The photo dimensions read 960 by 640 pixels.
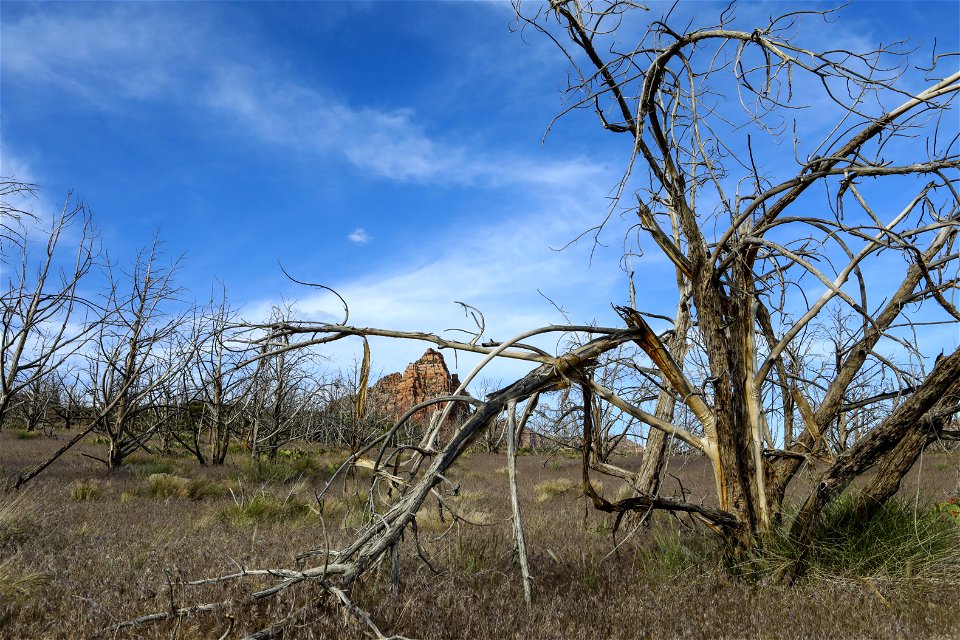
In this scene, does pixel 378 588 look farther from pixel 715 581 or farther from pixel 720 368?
pixel 720 368

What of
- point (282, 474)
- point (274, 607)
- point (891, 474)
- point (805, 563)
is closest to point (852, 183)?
point (891, 474)

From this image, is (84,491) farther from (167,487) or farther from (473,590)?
(473,590)

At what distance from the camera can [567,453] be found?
2539 centimetres

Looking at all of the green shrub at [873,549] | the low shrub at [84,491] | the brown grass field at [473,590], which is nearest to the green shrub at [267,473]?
the low shrub at [84,491]

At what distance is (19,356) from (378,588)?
297 inches

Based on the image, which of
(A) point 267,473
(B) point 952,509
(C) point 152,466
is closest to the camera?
(B) point 952,509

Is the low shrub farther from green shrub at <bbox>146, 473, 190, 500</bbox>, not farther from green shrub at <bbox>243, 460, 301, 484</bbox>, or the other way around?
green shrub at <bbox>243, 460, 301, 484</bbox>

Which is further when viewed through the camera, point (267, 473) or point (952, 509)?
point (267, 473)

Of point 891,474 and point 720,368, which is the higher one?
point 720,368

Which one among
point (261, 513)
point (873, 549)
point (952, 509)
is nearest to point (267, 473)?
point (261, 513)

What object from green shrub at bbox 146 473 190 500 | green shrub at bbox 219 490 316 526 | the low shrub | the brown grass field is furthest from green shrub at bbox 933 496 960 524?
the low shrub

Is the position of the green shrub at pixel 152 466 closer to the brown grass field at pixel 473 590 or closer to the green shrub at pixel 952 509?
the brown grass field at pixel 473 590

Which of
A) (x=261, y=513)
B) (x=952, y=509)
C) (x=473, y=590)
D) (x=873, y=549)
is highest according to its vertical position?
(x=952, y=509)

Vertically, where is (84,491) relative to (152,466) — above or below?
below
